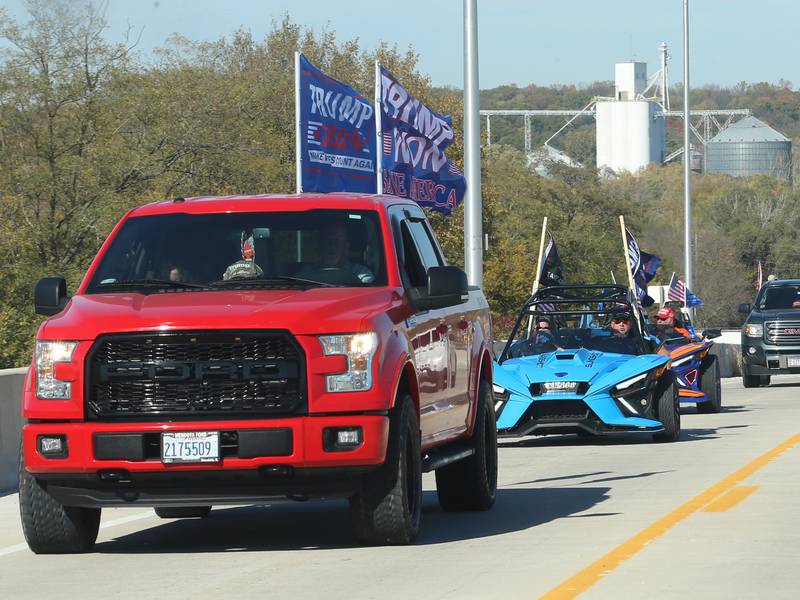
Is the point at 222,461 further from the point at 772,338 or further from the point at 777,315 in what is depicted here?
the point at 777,315

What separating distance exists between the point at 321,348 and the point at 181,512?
324 cm

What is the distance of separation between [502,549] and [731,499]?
2.96m

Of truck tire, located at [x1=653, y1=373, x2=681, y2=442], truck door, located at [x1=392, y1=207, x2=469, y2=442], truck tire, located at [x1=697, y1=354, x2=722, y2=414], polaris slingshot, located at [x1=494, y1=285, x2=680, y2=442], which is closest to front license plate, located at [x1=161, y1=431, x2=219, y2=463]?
truck door, located at [x1=392, y1=207, x2=469, y2=442]

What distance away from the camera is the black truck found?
106 ft

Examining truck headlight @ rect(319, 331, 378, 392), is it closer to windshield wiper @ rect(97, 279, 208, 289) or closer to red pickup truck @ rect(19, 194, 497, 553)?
red pickup truck @ rect(19, 194, 497, 553)

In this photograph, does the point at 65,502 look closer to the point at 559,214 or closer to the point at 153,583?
the point at 153,583

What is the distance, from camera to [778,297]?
33.5 m

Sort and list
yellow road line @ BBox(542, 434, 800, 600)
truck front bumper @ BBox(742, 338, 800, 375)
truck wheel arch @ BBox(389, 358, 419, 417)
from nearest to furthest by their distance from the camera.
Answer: yellow road line @ BBox(542, 434, 800, 600), truck wheel arch @ BBox(389, 358, 419, 417), truck front bumper @ BBox(742, 338, 800, 375)

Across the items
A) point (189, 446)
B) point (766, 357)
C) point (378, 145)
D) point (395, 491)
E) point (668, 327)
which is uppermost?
point (378, 145)

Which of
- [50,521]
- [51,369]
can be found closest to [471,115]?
[50,521]

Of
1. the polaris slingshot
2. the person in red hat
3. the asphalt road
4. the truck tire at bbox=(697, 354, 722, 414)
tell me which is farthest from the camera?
the person in red hat

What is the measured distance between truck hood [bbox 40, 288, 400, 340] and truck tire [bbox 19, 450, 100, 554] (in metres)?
0.89

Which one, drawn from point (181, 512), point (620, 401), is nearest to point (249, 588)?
point (181, 512)

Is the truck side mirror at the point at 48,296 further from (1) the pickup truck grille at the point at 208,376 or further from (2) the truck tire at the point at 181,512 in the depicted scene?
(2) the truck tire at the point at 181,512
